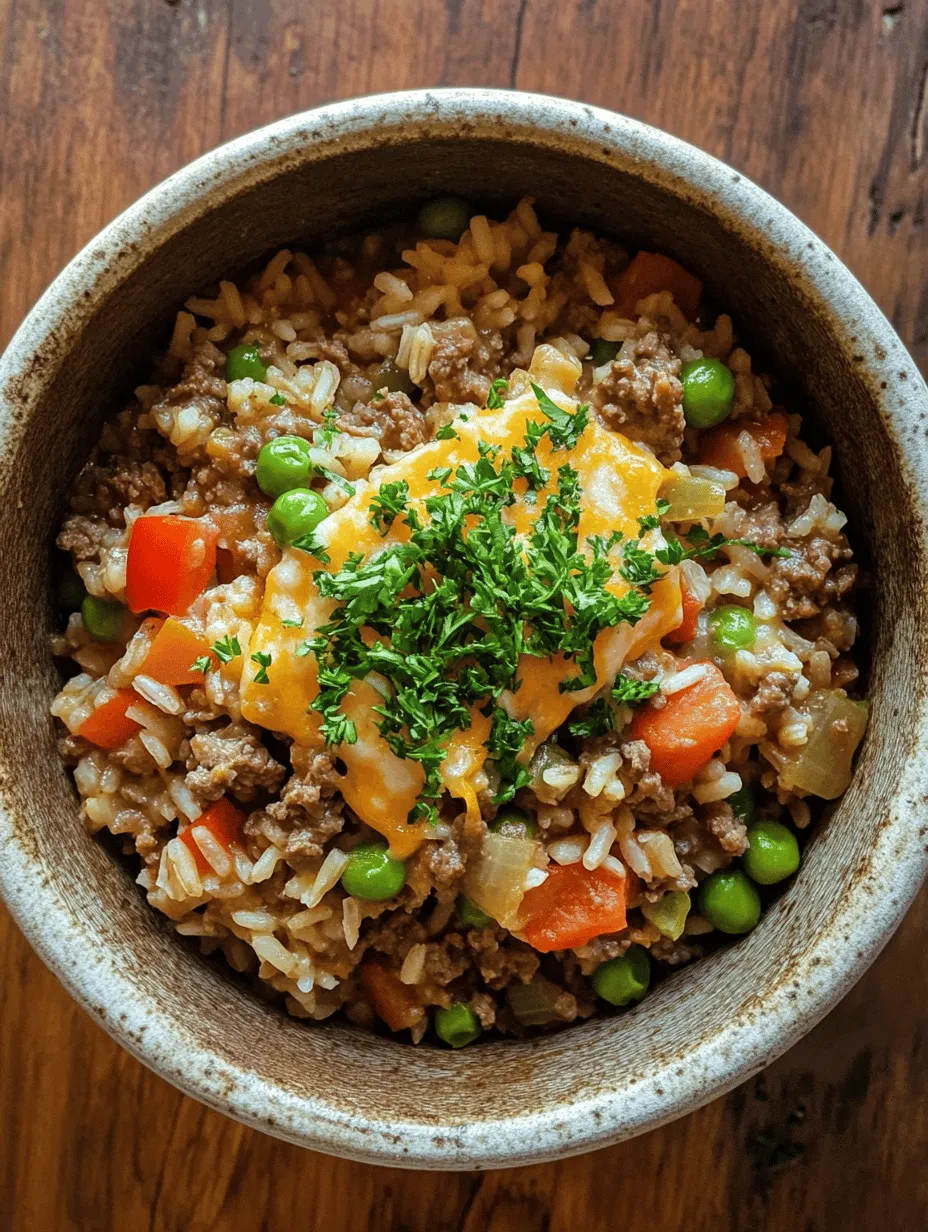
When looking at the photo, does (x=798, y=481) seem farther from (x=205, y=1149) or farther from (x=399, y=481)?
(x=205, y=1149)

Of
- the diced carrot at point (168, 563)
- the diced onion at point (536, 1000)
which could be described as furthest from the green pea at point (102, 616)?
the diced onion at point (536, 1000)

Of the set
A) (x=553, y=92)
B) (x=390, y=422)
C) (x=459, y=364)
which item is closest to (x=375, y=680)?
(x=390, y=422)

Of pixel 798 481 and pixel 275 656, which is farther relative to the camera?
pixel 798 481

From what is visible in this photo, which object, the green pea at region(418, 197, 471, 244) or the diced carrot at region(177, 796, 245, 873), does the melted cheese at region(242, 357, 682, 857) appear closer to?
the diced carrot at region(177, 796, 245, 873)

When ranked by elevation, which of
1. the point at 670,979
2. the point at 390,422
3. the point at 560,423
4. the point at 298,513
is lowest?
the point at 670,979

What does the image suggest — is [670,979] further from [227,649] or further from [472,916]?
[227,649]

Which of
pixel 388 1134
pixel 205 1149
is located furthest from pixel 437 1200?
pixel 388 1134
